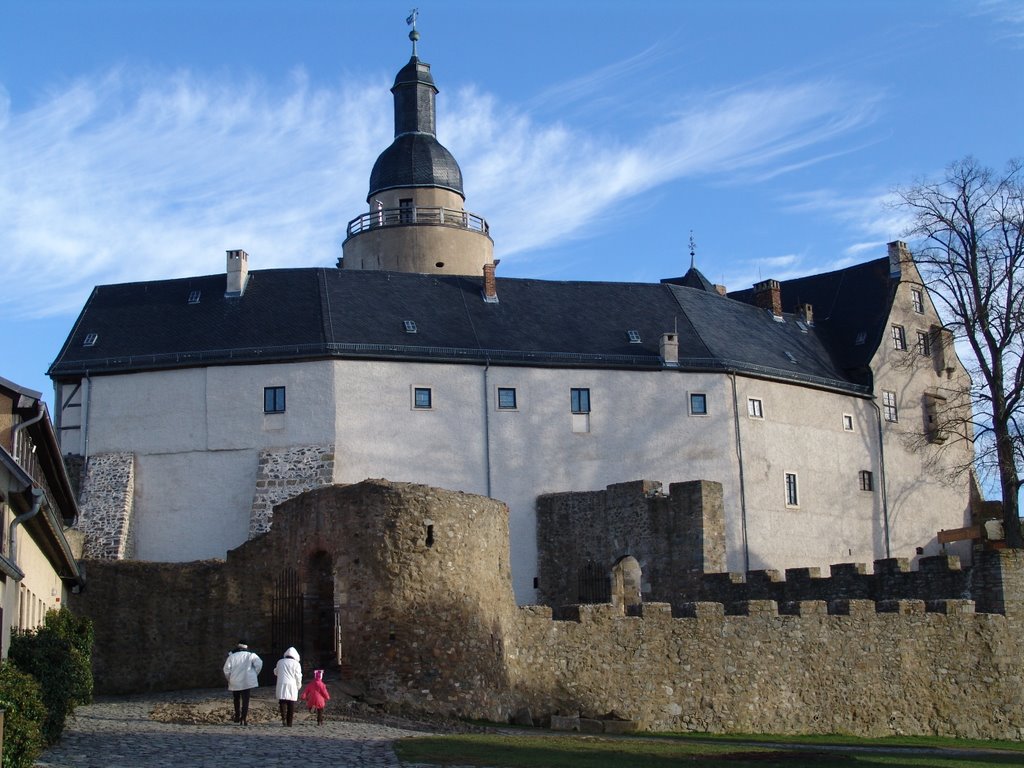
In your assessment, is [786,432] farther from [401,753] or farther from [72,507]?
[401,753]

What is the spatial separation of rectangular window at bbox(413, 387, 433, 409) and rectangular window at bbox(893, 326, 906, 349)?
1943cm

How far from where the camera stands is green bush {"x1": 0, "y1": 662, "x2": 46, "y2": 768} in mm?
14070

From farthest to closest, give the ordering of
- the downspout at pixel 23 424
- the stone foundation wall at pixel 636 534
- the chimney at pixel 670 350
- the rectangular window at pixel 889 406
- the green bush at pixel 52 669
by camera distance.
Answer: the rectangular window at pixel 889 406 → the chimney at pixel 670 350 → the stone foundation wall at pixel 636 534 → the downspout at pixel 23 424 → the green bush at pixel 52 669

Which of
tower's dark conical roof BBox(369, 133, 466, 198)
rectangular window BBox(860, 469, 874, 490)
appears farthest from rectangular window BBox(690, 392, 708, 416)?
tower's dark conical roof BBox(369, 133, 466, 198)

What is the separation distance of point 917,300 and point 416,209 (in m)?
19.0

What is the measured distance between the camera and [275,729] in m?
21.2

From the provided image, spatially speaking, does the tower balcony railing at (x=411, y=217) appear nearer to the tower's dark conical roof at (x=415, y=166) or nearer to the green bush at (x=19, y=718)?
the tower's dark conical roof at (x=415, y=166)

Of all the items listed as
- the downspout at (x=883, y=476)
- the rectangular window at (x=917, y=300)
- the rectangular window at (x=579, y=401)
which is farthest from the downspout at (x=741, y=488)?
the rectangular window at (x=917, y=300)

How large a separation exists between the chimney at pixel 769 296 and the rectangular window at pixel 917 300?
4.88m

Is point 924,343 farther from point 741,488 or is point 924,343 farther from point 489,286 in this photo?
point 489,286

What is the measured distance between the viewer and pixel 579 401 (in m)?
44.1

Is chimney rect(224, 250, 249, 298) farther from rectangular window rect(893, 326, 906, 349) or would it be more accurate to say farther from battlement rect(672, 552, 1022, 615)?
rectangular window rect(893, 326, 906, 349)

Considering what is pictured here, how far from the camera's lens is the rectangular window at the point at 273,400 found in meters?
41.5

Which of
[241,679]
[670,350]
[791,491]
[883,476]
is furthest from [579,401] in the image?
[241,679]
